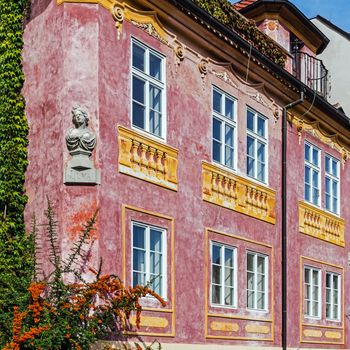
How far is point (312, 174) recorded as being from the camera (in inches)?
906

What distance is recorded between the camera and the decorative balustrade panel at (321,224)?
22.1 m

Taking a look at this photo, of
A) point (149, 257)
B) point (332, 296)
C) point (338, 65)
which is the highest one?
point (338, 65)

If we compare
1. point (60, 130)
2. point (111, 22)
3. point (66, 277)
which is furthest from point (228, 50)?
point (66, 277)

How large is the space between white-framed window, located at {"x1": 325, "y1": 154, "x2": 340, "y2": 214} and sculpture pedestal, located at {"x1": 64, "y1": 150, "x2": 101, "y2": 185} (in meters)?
10.9

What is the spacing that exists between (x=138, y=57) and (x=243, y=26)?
202 inches

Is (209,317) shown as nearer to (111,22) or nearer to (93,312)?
(93,312)

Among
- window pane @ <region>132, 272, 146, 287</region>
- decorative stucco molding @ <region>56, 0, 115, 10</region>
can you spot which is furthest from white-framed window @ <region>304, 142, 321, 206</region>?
decorative stucco molding @ <region>56, 0, 115, 10</region>

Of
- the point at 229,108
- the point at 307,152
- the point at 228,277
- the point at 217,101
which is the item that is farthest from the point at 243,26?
the point at 228,277

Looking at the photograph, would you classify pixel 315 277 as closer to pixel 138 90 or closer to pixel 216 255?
pixel 216 255

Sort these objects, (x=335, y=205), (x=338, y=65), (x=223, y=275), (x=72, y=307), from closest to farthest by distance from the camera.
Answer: (x=72, y=307) < (x=223, y=275) < (x=335, y=205) < (x=338, y=65)

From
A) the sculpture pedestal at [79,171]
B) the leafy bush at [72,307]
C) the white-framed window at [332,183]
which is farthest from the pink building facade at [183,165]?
the white-framed window at [332,183]

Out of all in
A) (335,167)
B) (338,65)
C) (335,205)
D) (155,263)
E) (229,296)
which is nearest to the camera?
(155,263)

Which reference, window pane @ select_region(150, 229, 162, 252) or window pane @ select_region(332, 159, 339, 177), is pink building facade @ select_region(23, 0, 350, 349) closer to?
window pane @ select_region(150, 229, 162, 252)

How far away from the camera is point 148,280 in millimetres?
15570
